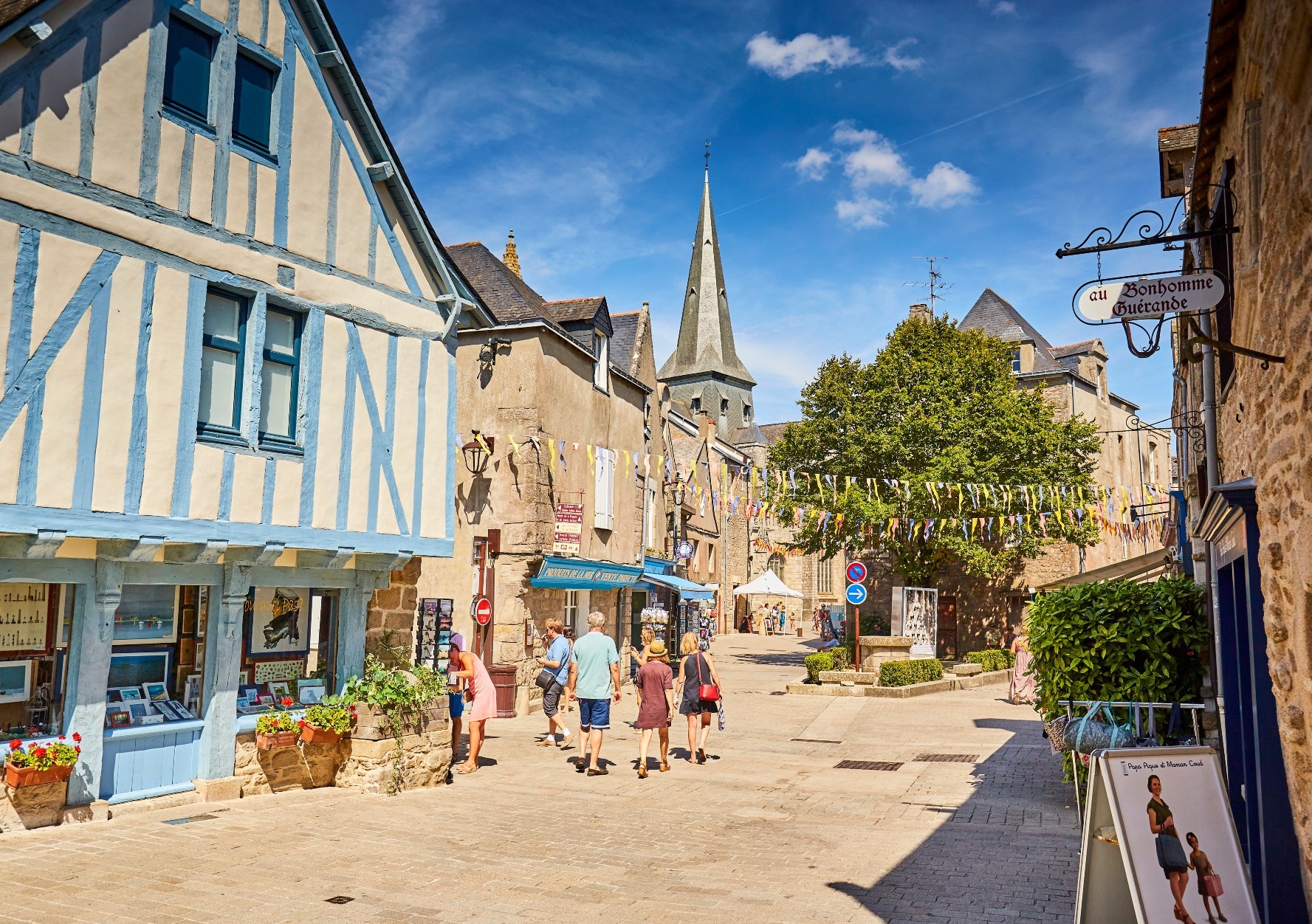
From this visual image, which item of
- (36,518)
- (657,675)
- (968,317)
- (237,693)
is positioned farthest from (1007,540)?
(36,518)

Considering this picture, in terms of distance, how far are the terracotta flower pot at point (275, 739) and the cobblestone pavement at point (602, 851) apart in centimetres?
46

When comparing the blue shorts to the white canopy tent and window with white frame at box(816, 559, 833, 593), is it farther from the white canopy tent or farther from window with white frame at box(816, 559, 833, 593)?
window with white frame at box(816, 559, 833, 593)

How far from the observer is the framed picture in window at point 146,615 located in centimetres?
788

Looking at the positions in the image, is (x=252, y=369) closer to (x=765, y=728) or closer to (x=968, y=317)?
(x=765, y=728)

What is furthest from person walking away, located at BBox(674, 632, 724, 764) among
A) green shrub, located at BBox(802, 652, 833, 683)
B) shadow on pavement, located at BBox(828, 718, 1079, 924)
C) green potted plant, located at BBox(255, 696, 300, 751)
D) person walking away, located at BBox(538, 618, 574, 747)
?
green shrub, located at BBox(802, 652, 833, 683)

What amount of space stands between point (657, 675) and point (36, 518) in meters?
5.70

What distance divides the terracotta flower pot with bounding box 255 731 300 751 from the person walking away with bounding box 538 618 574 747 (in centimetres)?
341

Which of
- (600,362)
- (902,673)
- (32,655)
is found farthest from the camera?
(600,362)

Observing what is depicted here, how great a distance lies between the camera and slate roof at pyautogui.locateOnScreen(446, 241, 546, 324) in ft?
54.7

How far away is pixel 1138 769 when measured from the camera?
4.56 meters

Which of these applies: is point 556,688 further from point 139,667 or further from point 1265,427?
point 1265,427

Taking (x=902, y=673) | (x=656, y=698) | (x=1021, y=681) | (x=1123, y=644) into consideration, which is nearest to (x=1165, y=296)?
(x=1123, y=644)

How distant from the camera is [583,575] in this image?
1694cm

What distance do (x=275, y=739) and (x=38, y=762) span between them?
2.05 meters
